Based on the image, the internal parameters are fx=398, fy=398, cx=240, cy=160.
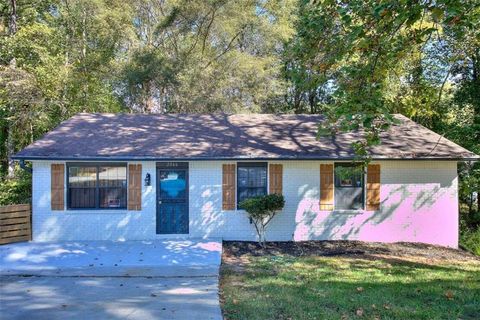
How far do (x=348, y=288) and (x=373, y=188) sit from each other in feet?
16.6

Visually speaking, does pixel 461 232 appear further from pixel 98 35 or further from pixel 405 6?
pixel 98 35

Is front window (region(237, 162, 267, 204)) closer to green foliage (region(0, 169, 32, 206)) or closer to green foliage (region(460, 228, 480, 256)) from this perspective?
green foliage (region(460, 228, 480, 256))

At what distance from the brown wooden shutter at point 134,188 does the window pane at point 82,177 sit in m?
1.03

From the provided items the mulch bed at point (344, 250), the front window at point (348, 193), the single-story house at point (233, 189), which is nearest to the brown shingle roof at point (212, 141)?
the single-story house at point (233, 189)

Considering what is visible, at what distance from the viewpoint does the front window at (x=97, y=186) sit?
11.1 m

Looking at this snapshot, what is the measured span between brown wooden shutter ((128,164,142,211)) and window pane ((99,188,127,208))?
0.74 feet

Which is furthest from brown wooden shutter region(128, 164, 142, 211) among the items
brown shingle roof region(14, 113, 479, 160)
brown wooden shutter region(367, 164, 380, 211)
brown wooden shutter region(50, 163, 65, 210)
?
brown wooden shutter region(367, 164, 380, 211)

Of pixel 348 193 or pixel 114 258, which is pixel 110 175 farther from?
pixel 348 193

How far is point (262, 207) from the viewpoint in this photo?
10305mm

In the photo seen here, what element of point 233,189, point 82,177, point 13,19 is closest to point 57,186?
point 82,177

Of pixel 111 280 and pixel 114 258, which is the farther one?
pixel 114 258

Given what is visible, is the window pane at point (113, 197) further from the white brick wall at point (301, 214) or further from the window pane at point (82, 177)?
the window pane at point (82, 177)

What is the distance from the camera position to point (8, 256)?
9297 mm

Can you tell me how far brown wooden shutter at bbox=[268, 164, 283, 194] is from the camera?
37.1 ft
